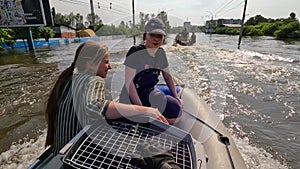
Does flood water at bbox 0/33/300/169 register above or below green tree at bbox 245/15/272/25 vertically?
below

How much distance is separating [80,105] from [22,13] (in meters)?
13.7

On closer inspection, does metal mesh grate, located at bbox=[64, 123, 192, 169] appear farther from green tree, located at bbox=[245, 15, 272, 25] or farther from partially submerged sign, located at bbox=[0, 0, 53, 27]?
green tree, located at bbox=[245, 15, 272, 25]

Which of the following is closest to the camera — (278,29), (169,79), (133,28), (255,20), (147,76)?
(147,76)

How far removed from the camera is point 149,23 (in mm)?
1933

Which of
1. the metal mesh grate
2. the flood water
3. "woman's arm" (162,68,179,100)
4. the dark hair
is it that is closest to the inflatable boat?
the metal mesh grate

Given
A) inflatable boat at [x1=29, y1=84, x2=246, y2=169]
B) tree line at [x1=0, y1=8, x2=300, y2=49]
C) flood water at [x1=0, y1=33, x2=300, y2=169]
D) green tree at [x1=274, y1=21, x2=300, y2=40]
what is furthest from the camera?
green tree at [x1=274, y1=21, x2=300, y2=40]

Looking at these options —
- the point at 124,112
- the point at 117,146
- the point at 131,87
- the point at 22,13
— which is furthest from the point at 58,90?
the point at 22,13

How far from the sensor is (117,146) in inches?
35.1

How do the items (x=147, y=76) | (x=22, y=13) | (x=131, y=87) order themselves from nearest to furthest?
(x=131, y=87), (x=147, y=76), (x=22, y=13)

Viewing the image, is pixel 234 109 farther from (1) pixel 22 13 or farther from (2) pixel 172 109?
(1) pixel 22 13

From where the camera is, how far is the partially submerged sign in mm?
11398

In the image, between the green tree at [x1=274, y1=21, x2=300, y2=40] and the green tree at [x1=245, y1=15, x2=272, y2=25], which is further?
the green tree at [x1=245, y1=15, x2=272, y2=25]

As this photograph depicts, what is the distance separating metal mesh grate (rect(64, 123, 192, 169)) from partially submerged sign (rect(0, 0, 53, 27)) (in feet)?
44.0

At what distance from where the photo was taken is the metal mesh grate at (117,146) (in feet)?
2.65
